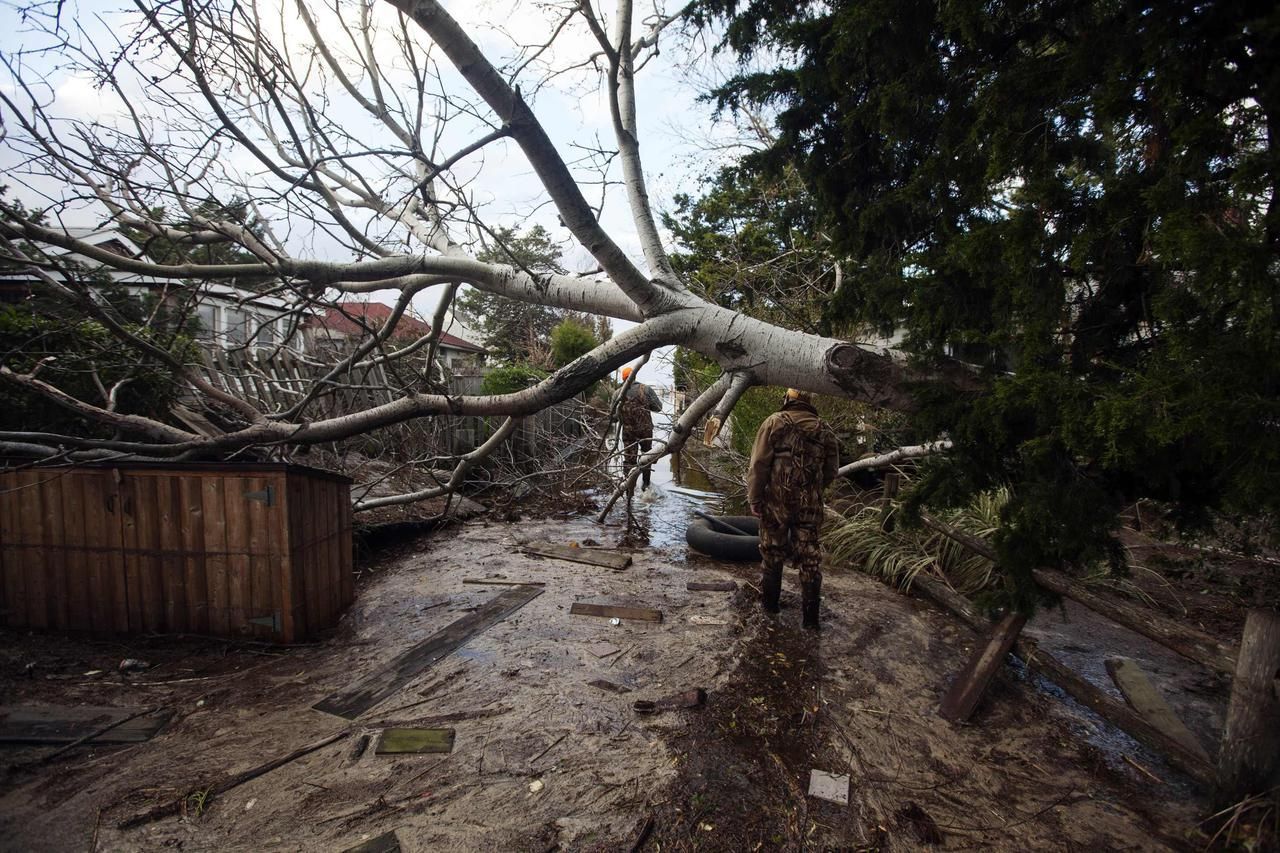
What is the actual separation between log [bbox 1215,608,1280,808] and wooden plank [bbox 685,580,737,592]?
3.54m

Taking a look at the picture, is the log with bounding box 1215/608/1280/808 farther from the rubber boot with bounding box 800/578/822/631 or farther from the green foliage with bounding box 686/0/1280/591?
the rubber boot with bounding box 800/578/822/631

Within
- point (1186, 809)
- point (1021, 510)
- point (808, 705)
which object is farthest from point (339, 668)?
point (1186, 809)

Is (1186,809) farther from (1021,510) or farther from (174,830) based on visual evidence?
(174,830)

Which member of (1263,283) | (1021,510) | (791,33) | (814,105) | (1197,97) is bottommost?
(1021,510)

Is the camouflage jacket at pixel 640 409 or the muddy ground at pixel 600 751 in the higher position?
the camouflage jacket at pixel 640 409

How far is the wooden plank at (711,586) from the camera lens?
5605 mm

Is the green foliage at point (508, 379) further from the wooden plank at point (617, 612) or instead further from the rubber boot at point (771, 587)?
the rubber boot at point (771, 587)

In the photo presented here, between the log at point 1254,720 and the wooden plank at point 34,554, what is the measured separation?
716 cm

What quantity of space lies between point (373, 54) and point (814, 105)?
12.4 ft

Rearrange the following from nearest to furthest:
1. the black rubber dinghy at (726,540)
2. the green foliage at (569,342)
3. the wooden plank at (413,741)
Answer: the wooden plank at (413,741) → the black rubber dinghy at (726,540) → the green foliage at (569,342)

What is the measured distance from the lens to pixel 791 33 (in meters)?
3.30

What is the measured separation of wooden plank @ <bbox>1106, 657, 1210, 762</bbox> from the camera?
118 inches

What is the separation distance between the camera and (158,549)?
427 cm

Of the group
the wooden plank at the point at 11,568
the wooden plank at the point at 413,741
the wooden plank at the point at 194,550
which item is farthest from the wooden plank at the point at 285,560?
the wooden plank at the point at 11,568
